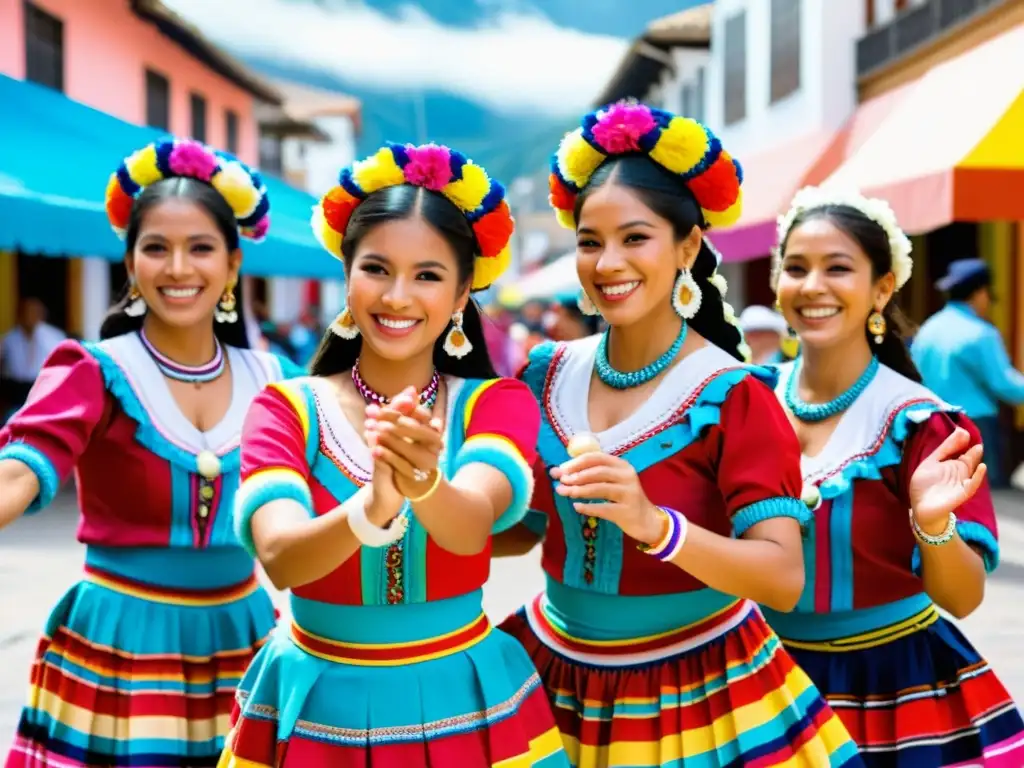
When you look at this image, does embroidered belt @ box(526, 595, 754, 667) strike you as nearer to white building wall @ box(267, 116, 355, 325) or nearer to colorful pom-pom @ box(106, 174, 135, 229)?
colorful pom-pom @ box(106, 174, 135, 229)

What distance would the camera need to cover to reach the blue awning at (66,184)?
7504 mm

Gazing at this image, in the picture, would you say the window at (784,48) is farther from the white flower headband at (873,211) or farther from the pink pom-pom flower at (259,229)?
the pink pom-pom flower at (259,229)

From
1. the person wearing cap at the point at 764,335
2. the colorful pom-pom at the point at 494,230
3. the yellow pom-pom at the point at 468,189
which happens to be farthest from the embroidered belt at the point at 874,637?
the person wearing cap at the point at 764,335

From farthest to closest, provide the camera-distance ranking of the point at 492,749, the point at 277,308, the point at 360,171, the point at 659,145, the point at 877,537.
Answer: the point at 277,308, the point at 877,537, the point at 659,145, the point at 360,171, the point at 492,749

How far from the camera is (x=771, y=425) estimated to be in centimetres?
228

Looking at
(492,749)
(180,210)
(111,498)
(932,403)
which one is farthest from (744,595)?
(180,210)

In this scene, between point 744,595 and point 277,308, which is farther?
point 277,308

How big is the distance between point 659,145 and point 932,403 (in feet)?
3.14

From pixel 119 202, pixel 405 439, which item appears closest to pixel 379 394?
pixel 405 439

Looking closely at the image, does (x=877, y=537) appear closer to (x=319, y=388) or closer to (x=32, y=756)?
(x=319, y=388)

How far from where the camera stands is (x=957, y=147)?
28.5ft

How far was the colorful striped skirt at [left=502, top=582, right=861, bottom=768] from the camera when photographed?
2281mm

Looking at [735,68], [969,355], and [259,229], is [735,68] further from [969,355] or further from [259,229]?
[259,229]

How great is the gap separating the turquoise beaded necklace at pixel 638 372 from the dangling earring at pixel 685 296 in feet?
0.17
